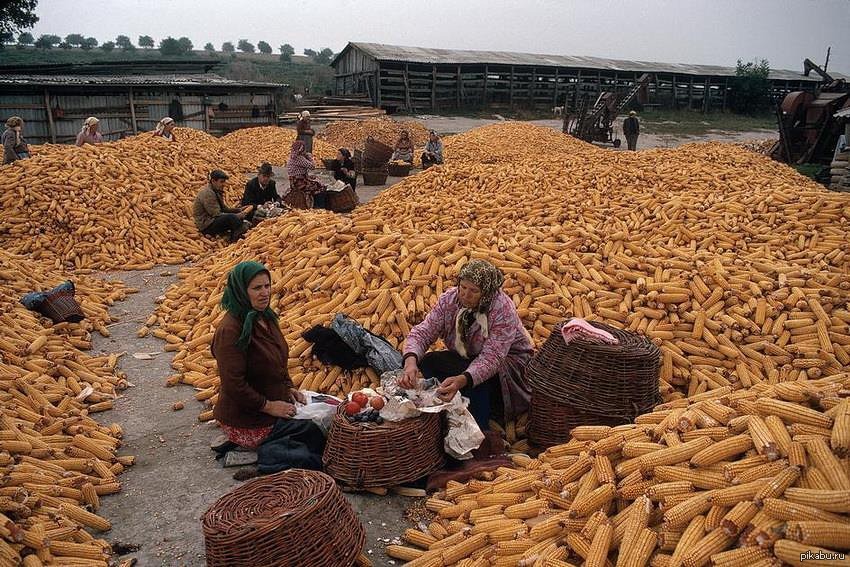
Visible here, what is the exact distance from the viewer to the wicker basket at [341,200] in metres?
11.9

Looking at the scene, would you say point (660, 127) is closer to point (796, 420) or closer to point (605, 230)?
point (605, 230)

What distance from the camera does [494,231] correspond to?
23.5 feet

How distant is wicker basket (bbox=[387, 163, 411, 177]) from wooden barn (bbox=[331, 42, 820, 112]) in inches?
635

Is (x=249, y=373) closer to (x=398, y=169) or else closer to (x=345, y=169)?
(x=345, y=169)

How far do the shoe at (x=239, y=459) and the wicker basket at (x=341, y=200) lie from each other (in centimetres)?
823

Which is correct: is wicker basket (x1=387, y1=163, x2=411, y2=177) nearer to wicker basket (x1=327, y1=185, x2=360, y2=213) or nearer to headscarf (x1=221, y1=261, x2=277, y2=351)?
wicker basket (x1=327, y1=185, x2=360, y2=213)

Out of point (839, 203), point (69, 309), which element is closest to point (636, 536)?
point (69, 309)

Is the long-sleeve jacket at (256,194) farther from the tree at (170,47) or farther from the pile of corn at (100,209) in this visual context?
the tree at (170,47)

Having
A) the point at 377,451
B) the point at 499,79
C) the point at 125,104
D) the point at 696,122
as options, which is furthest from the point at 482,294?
the point at 696,122

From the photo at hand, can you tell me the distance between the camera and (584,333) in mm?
4191

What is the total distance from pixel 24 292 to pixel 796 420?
25.3 ft

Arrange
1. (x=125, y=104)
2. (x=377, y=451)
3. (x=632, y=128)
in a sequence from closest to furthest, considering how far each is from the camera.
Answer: (x=377, y=451) → (x=125, y=104) → (x=632, y=128)

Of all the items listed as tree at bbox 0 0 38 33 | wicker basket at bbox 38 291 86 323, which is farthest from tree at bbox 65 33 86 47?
wicker basket at bbox 38 291 86 323

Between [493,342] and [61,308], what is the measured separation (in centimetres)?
513
